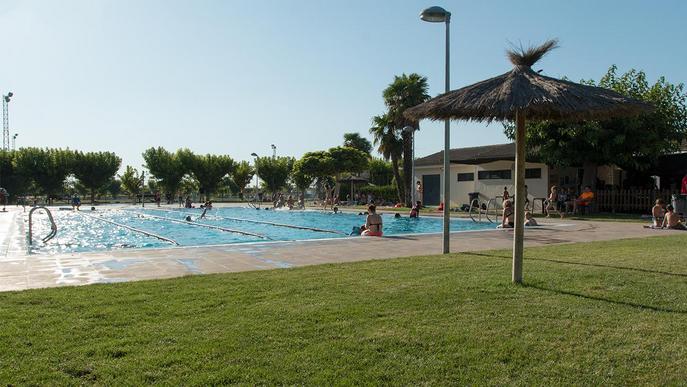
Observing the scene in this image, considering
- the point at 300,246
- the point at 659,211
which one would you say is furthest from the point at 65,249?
the point at 659,211

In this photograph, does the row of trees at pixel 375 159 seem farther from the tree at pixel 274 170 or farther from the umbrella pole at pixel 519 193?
the umbrella pole at pixel 519 193

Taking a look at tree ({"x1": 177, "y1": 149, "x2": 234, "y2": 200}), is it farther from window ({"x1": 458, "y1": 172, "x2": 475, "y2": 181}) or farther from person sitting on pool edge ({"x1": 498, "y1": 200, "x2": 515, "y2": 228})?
person sitting on pool edge ({"x1": 498, "y1": 200, "x2": 515, "y2": 228})

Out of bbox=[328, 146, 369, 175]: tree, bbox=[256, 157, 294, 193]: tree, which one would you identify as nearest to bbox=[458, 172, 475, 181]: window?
bbox=[328, 146, 369, 175]: tree

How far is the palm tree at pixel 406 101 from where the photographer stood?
36.7 m

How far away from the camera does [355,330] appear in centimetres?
472

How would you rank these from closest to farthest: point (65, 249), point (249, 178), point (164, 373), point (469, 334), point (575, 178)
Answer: point (164, 373) → point (469, 334) → point (65, 249) → point (575, 178) → point (249, 178)

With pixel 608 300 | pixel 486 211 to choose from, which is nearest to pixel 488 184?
pixel 486 211

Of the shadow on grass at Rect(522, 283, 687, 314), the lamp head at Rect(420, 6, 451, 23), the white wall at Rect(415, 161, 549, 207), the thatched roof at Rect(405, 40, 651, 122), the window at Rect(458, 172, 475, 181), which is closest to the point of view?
the shadow on grass at Rect(522, 283, 687, 314)

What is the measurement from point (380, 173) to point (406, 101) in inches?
1150

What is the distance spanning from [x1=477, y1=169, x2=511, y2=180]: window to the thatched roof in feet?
82.2

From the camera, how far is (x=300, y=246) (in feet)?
38.5

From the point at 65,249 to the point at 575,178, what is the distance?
1067 inches

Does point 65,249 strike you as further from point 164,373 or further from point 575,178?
point 575,178

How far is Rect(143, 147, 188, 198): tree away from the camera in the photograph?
Answer: 62.2m
